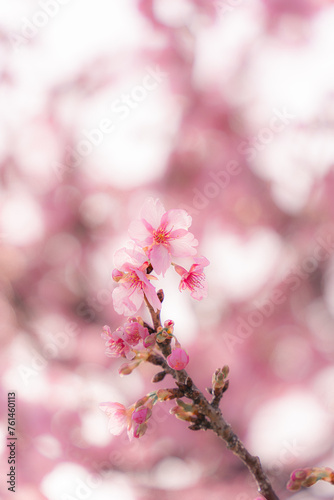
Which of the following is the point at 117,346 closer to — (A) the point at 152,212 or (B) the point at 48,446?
(A) the point at 152,212

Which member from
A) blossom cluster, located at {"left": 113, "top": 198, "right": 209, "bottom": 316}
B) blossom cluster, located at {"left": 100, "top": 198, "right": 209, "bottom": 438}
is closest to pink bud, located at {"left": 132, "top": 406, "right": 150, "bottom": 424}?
blossom cluster, located at {"left": 100, "top": 198, "right": 209, "bottom": 438}

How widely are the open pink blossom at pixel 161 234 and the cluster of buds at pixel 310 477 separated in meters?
0.21

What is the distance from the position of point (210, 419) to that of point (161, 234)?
163 mm

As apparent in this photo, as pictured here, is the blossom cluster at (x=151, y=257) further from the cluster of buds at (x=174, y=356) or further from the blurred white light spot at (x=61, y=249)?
the blurred white light spot at (x=61, y=249)

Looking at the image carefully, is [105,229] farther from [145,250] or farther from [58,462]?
[145,250]

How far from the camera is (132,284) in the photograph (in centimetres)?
35

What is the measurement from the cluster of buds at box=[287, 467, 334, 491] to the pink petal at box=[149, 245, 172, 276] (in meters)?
0.21

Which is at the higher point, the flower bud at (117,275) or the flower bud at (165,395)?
the flower bud at (117,275)

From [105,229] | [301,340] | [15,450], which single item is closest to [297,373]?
[301,340]

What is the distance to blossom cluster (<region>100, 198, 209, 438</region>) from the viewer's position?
1.11 ft

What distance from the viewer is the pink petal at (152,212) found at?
362 mm

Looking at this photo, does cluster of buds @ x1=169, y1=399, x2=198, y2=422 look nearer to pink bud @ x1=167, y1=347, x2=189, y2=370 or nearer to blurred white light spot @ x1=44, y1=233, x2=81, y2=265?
pink bud @ x1=167, y1=347, x2=189, y2=370

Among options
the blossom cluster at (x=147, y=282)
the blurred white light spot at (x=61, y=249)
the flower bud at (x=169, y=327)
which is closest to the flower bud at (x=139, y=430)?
the blossom cluster at (x=147, y=282)

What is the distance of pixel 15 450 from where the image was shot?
1170 millimetres
